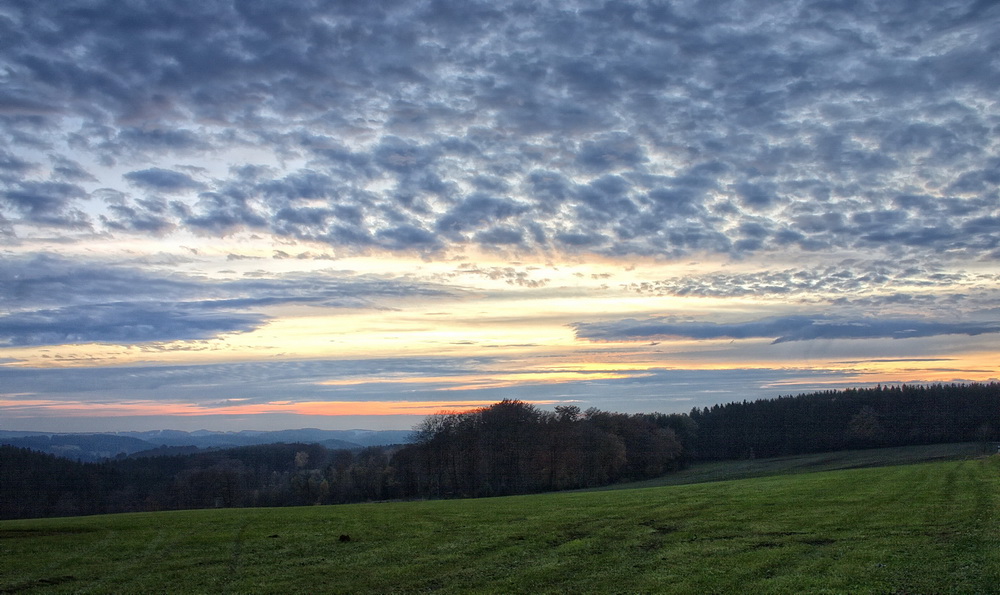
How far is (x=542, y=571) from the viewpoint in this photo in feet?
61.1

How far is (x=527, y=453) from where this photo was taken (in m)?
99.8

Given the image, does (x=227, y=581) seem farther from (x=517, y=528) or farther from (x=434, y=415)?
(x=434, y=415)

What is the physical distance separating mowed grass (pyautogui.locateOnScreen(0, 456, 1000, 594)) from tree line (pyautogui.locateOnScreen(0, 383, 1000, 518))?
66.1 metres

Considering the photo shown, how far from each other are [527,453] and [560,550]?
7959cm

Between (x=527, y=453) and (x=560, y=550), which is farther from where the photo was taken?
(x=527, y=453)

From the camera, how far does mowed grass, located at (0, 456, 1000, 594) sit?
1672 centimetres

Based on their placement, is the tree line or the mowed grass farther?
the tree line

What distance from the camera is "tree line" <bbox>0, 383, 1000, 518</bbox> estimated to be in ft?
323

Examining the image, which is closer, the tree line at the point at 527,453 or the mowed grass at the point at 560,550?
the mowed grass at the point at 560,550

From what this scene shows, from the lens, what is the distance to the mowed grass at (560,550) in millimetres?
16719

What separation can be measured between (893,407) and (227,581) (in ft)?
475

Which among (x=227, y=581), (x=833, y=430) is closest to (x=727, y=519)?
(x=227, y=581)

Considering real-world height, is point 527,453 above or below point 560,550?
below

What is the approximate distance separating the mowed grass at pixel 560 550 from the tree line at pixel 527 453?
6615cm
